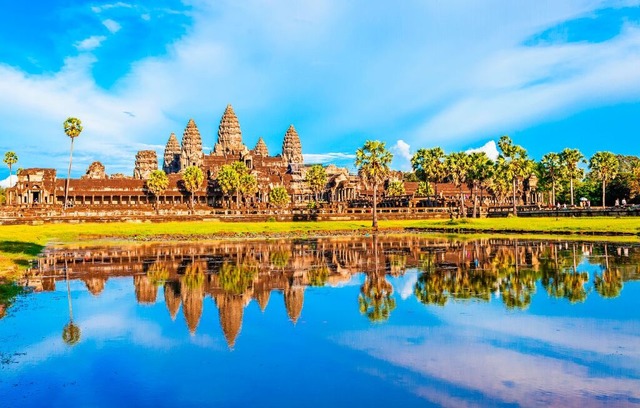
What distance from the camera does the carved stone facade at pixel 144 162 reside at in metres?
169

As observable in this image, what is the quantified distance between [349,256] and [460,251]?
24.0 feet

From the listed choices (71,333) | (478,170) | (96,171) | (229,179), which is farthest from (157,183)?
(71,333)

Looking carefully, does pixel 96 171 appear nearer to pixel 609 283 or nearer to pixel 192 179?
pixel 192 179

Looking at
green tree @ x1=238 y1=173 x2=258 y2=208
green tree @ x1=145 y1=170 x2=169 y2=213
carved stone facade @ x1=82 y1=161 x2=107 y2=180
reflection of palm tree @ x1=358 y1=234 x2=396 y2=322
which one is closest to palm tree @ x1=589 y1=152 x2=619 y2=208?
green tree @ x1=238 y1=173 x2=258 y2=208

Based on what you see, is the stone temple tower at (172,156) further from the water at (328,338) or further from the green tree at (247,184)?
the water at (328,338)

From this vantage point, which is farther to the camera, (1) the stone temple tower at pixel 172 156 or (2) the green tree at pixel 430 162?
(1) the stone temple tower at pixel 172 156

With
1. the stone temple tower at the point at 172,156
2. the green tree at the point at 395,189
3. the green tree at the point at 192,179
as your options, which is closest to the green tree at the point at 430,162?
the green tree at the point at 395,189

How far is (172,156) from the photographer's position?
19162 cm

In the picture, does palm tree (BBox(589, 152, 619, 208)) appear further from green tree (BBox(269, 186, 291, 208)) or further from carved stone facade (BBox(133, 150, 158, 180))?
carved stone facade (BBox(133, 150, 158, 180))

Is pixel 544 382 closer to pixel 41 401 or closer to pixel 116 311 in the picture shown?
pixel 41 401

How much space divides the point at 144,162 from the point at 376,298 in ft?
530

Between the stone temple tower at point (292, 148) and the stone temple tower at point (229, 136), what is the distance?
1521cm

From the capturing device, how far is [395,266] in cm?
2934

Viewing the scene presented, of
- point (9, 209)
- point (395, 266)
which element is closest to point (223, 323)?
point (395, 266)
